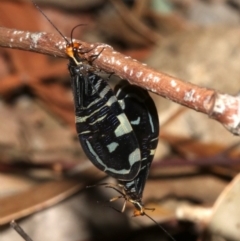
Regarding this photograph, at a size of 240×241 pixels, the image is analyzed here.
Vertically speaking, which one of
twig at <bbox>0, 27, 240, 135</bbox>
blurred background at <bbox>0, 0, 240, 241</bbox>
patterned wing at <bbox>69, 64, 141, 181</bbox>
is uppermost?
twig at <bbox>0, 27, 240, 135</bbox>

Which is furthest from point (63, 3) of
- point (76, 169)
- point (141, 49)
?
point (76, 169)

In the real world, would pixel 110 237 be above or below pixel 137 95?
below

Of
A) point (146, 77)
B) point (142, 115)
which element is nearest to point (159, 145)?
point (142, 115)

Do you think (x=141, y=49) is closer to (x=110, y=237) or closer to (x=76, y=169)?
(x=76, y=169)

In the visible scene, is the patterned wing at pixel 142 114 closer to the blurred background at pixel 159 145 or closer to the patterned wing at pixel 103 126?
the patterned wing at pixel 103 126

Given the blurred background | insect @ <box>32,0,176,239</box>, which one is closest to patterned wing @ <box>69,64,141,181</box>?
insect @ <box>32,0,176,239</box>

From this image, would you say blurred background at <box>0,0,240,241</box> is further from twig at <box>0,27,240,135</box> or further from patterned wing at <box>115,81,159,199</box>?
twig at <box>0,27,240,135</box>
